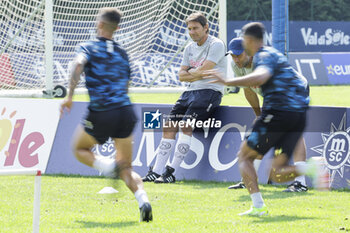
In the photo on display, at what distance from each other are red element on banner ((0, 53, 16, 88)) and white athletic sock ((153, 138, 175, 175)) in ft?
28.0

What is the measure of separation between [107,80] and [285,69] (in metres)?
1.68

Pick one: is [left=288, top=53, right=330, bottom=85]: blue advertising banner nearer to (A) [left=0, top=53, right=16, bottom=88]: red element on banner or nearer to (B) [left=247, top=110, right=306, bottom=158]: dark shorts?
(A) [left=0, top=53, right=16, bottom=88]: red element on banner

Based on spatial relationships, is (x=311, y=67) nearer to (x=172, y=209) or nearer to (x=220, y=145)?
(x=220, y=145)

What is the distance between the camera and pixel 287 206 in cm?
777

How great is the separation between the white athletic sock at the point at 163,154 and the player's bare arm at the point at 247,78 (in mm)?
2980

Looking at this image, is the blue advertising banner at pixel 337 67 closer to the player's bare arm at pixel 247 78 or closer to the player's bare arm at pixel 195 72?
the player's bare arm at pixel 195 72

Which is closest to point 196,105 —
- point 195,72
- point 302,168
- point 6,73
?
point 195,72

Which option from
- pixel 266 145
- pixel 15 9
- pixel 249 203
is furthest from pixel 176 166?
pixel 15 9

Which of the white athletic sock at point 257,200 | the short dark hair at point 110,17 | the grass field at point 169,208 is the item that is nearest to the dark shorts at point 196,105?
the grass field at point 169,208

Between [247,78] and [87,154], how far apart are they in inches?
63.5

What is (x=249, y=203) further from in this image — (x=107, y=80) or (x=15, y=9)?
Result: (x=15, y=9)

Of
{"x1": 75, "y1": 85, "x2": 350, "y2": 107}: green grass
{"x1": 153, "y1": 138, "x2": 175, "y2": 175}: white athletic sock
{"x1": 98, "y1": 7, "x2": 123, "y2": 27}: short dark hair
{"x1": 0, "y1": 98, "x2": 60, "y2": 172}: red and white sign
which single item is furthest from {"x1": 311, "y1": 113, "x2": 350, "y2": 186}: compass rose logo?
{"x1": 75, "y1": 85, "x2": 350, "y2": 107}: green grass

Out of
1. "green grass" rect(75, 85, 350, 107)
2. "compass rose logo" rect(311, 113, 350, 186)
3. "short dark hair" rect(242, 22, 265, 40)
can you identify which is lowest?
"green grass" rect(75, 85, 350, 107)

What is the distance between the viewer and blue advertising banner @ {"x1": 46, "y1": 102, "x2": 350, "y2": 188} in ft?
29.3
